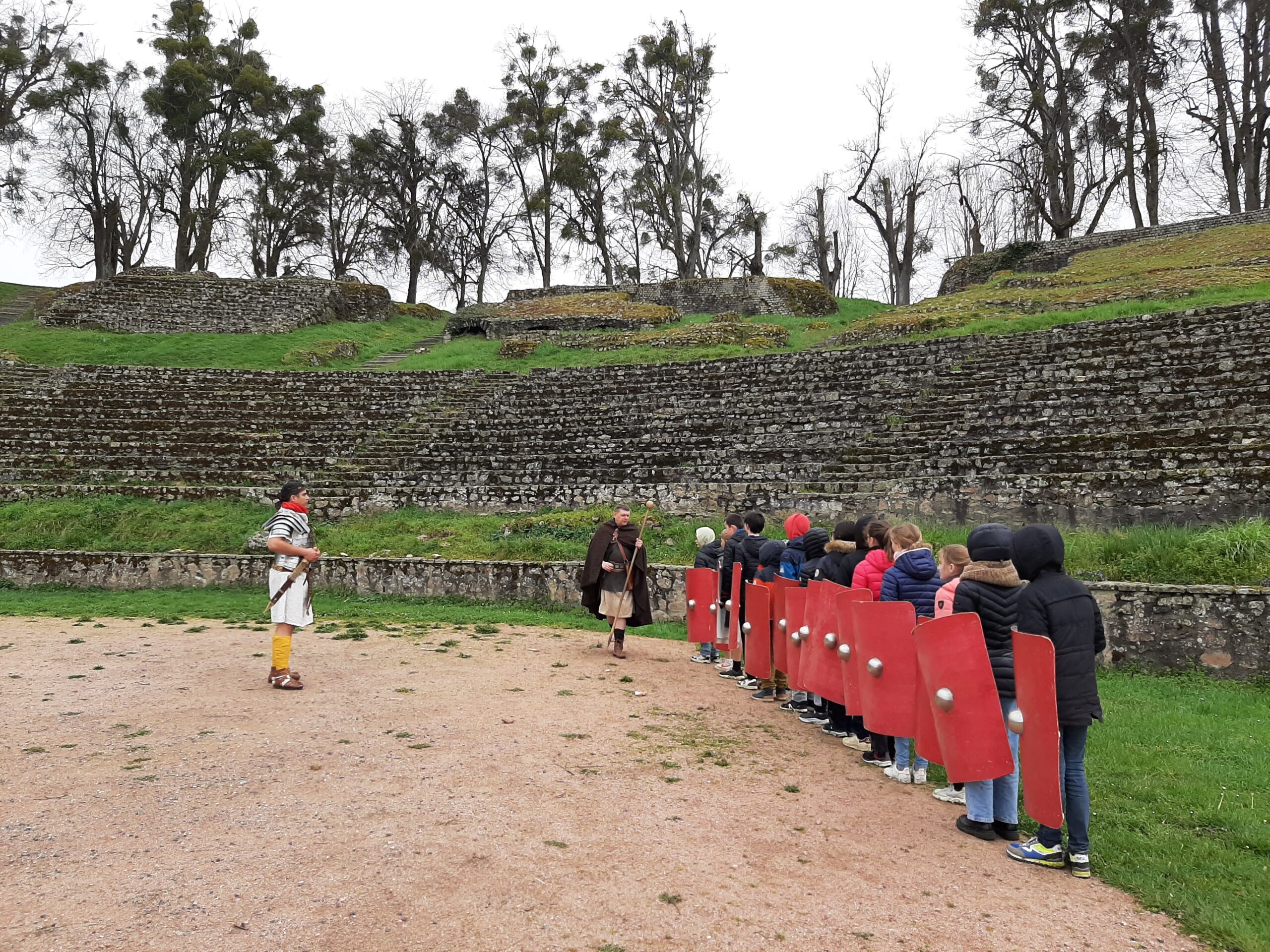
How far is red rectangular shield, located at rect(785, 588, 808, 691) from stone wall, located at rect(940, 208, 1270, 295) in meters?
28.8

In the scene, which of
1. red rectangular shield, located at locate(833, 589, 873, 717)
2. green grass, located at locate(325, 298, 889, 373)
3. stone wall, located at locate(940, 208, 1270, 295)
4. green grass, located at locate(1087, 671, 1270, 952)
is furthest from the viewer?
stone wall, located at locate(940, 208, 1270, 295)

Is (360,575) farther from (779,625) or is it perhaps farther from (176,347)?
(176,347)

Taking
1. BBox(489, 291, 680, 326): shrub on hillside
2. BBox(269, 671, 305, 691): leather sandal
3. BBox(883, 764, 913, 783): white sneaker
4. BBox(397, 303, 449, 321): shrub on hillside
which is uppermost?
BBox(397, 303, 449, 321): shrub on hillside

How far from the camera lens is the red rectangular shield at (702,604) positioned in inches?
319

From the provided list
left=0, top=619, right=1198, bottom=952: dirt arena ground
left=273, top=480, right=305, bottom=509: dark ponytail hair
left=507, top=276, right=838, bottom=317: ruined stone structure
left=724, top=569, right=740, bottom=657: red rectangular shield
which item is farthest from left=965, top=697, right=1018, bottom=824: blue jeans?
left=507, top=276, right=838, bottom=317: ruined stone structure

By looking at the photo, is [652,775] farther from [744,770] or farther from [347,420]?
[347,420]

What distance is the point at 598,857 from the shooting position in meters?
3.49

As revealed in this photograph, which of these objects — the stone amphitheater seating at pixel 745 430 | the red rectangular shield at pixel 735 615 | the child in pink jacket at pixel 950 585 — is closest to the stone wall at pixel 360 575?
the red rectangular shield at pixel 735 615

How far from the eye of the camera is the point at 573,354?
25.5 m

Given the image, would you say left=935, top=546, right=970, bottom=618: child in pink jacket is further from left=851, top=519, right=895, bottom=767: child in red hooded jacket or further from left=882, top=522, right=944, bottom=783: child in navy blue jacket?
left=851, top=519, right=895, bottom=767: child in red hooded jacket

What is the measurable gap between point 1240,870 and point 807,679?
112 inches

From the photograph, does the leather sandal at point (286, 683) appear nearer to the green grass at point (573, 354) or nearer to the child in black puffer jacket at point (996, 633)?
the child in black puffer jacket at point (996, 633)

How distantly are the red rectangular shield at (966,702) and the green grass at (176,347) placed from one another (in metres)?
23.9

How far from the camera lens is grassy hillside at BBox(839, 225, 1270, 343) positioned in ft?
61.0
